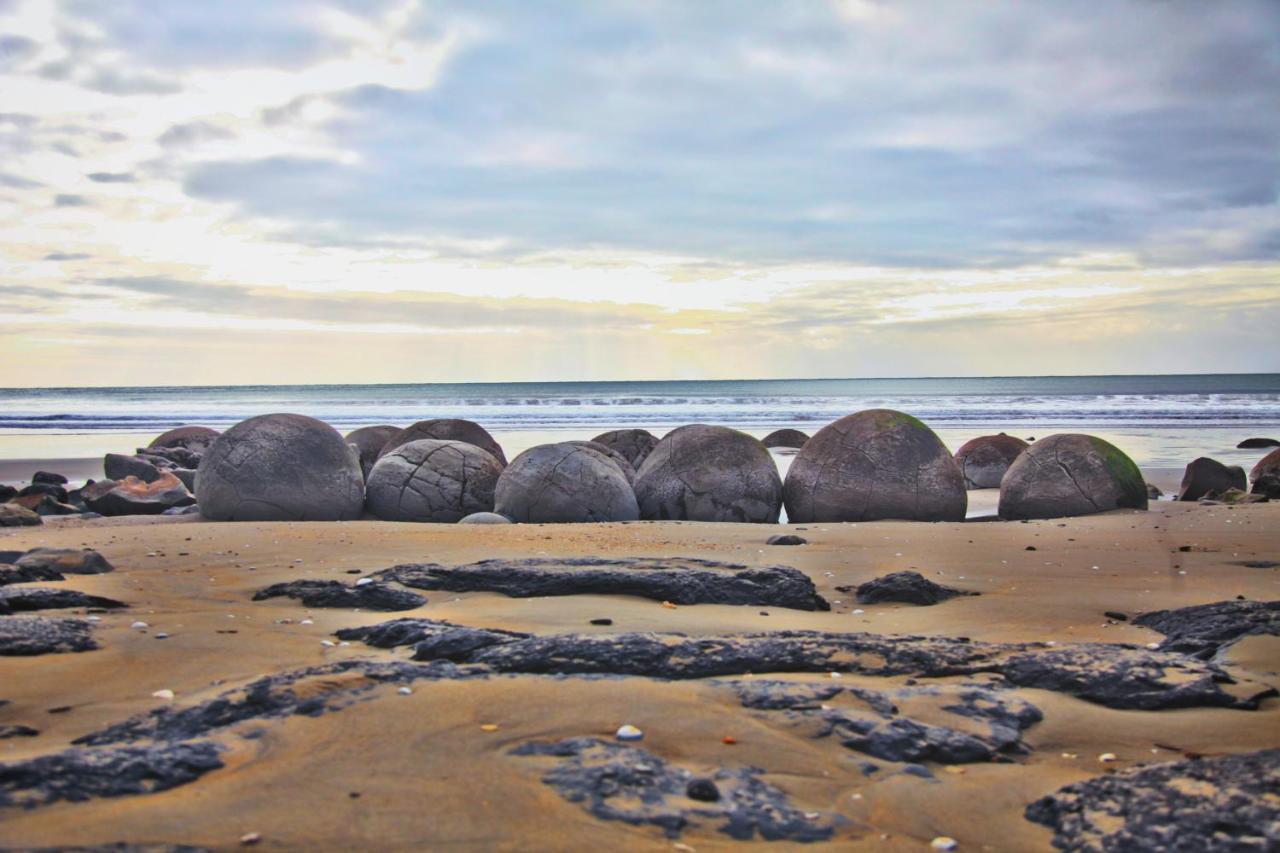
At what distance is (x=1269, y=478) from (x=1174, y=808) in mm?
12767

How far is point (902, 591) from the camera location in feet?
20.1

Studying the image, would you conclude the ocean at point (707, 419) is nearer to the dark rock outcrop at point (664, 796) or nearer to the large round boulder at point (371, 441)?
the large round boulder at point (371, 441)

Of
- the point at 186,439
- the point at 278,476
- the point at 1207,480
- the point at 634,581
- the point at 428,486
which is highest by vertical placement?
the point at 186,439

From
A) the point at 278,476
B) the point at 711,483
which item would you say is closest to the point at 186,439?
the point at 278,476

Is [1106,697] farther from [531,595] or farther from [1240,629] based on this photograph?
[531,595]

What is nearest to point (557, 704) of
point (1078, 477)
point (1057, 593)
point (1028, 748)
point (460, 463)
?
point (1028, 748)

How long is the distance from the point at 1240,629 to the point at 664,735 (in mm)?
2995

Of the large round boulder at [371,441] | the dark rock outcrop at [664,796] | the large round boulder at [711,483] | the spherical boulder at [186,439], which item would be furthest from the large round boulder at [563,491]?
the spherical boulder at [186,439]

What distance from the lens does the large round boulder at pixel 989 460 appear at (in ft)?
51.0

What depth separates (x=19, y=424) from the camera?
39.9m

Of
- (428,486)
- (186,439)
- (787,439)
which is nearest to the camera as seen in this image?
(428,486)

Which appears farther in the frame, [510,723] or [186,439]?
[186,439]

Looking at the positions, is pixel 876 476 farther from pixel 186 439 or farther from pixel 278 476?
pixel 186 439

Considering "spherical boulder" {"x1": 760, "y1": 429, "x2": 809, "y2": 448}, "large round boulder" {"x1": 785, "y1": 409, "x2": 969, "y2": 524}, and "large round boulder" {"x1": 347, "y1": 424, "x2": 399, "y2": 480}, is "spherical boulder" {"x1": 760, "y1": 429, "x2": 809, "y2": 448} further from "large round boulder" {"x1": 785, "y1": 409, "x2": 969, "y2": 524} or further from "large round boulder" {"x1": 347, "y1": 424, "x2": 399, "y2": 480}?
"large round boulder" {"x1": 785, "y1": 409, "x2": 969, "y2": 524}
